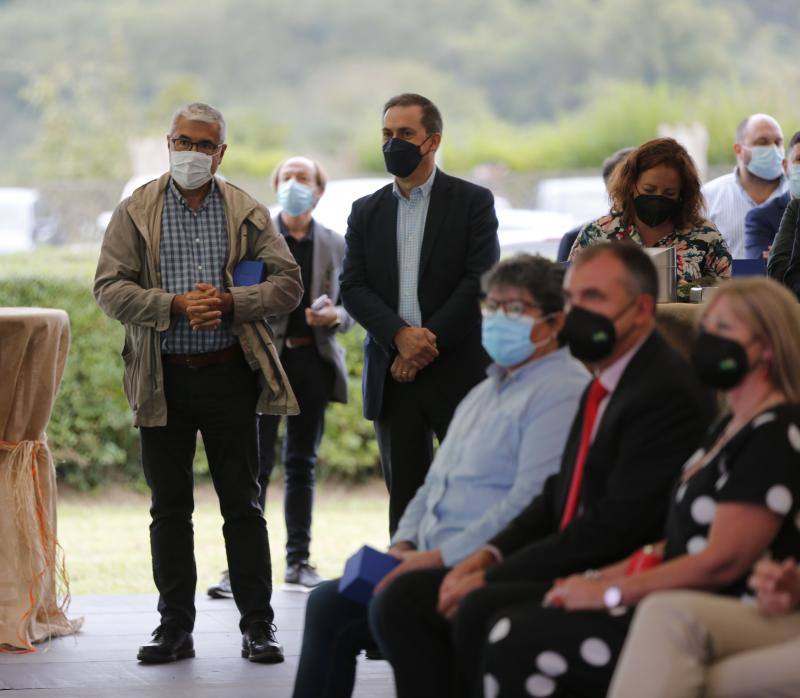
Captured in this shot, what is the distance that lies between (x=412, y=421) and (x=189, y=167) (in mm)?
1116

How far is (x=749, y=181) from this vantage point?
21.8 ft

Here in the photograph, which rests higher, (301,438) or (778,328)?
(778,328)

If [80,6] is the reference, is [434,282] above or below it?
below

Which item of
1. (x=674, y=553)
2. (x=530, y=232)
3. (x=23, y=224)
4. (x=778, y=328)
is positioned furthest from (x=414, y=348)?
(x=23, y=224)

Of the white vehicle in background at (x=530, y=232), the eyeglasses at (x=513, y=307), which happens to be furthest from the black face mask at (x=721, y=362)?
the white vehicle in background at (x=530, y=232)

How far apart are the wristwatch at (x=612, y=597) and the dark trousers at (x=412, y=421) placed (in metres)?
1.97

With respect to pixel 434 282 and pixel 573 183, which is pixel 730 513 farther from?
pixel 573 183

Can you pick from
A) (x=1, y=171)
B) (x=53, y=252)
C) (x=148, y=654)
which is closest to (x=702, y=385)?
(x=148, y=654)

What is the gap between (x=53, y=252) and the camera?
1134 cm

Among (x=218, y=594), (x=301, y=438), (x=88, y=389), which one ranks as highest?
(x=301, y=438)

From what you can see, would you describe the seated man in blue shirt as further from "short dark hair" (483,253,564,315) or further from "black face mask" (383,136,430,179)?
"black face mask" (383,136,430,179)

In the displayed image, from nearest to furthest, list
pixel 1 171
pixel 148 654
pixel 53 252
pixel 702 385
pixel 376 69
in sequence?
pixel 702 385
pixel 148 654
pixel 53 252
pixel 1 171
pixel 376 69

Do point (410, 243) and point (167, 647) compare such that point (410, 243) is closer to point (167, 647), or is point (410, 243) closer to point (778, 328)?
point (167, 647)

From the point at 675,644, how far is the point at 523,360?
3.47 feet
